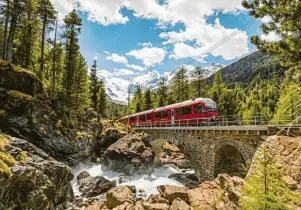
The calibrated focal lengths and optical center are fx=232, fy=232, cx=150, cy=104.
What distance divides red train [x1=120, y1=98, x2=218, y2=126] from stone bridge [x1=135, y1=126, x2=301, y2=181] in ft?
5.21

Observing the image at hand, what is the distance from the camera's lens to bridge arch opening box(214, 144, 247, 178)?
771 inches

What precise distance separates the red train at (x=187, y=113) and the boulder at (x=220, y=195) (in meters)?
9.07

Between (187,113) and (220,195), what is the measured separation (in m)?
17.7

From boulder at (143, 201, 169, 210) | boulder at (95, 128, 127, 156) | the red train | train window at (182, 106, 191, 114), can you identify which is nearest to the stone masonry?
the red train

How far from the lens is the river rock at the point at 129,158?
88.6 ft

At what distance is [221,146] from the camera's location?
1878 cm

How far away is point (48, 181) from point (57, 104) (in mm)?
16722

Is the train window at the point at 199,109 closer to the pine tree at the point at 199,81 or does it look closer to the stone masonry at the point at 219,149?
the stone masonry at the point at 219,149

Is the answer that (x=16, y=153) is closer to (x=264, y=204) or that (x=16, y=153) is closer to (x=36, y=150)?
(x=36, y=150)

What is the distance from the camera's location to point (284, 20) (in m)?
9.54

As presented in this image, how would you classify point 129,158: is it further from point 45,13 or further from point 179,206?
point 45,13

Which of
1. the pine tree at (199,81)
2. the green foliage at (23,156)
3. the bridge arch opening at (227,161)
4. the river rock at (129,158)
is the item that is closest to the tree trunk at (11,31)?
the green foliage at (23,156)

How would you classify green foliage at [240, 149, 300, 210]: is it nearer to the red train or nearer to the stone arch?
the stone arch

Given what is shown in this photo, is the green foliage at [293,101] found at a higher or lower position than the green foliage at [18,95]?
lower
